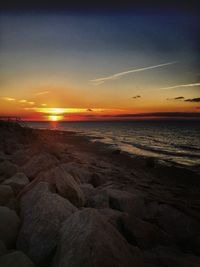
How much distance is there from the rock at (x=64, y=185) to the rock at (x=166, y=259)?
6.57ft

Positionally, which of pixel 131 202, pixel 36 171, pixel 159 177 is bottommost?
pixel 159 177

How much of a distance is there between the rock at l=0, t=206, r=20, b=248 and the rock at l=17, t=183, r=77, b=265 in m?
0.15

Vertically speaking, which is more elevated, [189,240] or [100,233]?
[100,233]

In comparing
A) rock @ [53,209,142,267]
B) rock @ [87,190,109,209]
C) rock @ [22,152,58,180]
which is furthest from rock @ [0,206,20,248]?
rock @ [22,152,58,180]

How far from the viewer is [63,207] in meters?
3.96

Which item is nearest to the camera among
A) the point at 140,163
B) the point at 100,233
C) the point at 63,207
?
the point at 100,233

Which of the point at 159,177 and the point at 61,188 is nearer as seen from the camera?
the point at 61,188

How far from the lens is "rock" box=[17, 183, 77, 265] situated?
10.3ft

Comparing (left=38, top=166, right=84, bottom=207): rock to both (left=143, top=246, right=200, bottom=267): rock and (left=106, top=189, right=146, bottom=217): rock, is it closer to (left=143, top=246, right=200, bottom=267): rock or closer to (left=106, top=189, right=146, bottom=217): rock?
(left=106, top=189, right=146, bottom=217): rock

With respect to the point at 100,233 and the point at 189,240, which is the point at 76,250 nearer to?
the point at 100,233

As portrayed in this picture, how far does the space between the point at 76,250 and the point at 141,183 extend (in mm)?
8948

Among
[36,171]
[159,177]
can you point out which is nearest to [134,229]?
[36,171]

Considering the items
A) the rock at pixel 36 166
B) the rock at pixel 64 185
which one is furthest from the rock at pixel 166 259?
the rock at pixel 36 166

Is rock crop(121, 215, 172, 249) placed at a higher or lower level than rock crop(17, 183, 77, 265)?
lower
